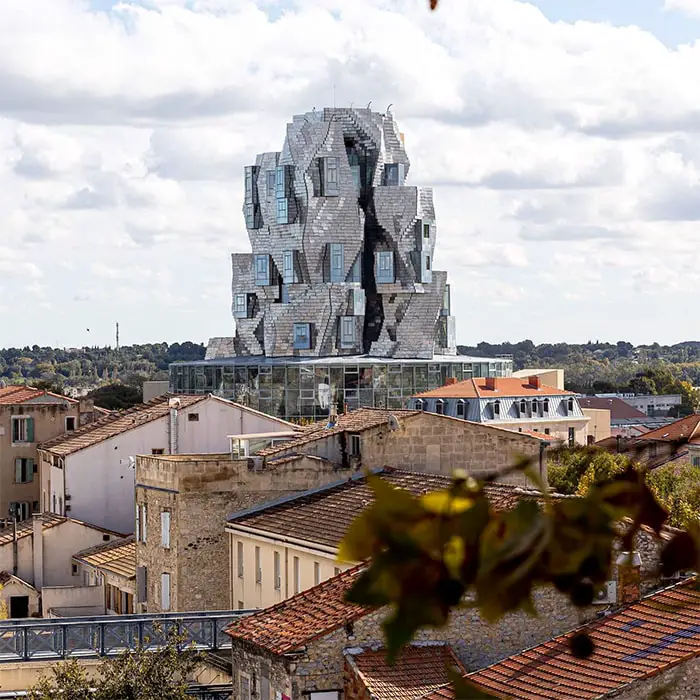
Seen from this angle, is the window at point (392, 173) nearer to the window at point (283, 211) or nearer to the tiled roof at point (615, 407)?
the window at point (283, 211)

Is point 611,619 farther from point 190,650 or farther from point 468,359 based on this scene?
point 468,359

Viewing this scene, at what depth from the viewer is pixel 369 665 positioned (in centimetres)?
1852

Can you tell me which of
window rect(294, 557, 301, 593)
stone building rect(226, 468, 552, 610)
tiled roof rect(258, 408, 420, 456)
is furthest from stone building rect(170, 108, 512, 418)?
window rect(294, 557, 301, 593)

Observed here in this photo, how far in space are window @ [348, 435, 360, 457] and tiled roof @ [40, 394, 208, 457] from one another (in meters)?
12.4

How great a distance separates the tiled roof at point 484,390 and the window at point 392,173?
11879 mm

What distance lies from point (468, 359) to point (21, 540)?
4924 cm

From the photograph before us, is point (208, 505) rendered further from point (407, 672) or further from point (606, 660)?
point (606, 660)

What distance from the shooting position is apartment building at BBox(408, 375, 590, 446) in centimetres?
8125

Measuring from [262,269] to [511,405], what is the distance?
15765 millimetres

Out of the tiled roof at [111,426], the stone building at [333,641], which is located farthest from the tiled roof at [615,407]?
the stone building at [333,641]

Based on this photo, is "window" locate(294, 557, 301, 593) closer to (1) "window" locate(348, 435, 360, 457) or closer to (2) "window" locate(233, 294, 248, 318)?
(1) "window" locate(348, 435, 360, 457)

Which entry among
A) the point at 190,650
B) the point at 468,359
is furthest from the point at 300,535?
the point at 468,359

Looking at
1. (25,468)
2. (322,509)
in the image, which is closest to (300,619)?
(322,509)

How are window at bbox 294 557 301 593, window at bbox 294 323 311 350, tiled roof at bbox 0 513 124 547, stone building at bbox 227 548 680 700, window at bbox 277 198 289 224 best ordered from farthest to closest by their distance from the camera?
window at bbox 277 198 289 224 < window at bbox 294 323 311 350 < tiled roof at bbox 0 513 124 547 < window at bbox 294 557 301 593 < stone building at bbox 227 548 680 700
